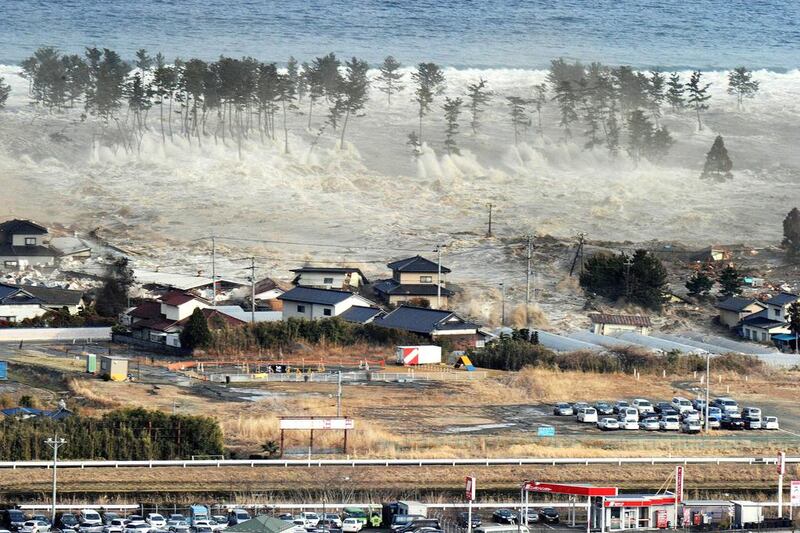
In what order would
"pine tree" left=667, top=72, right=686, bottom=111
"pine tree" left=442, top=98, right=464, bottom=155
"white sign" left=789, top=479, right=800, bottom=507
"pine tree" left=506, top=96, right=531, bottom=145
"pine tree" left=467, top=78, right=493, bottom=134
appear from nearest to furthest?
"white sign" left=789, top=479, right=800, bottom=507 < "pine tree" left=442, top=98, right=464, bottom=155 < "pine tree" left=467, top=78, right=493, bottom=134 < "pine tree" left=506, top=96, right=531, bottom=145 < "pine tree" left=667, top=72, right=686, bottom=111

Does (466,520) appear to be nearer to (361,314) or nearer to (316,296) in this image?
(361,314)

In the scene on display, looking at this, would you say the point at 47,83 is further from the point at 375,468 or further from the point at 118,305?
the point at 375,468

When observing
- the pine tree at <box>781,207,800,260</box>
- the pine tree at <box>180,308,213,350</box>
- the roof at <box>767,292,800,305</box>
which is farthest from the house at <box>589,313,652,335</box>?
the pine tree at <box>781,207,800,260</box>

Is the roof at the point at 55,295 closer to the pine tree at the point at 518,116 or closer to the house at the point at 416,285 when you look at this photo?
the house at the point at 416,285

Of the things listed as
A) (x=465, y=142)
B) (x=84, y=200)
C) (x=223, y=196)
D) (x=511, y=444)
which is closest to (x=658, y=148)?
(x=465, y=142)

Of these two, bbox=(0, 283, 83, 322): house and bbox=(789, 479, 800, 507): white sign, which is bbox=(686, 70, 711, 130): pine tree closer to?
bbox=(0, 283, 83, 322): house

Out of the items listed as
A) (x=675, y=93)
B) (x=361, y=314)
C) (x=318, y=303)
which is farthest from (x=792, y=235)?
(x=675, y=93)
